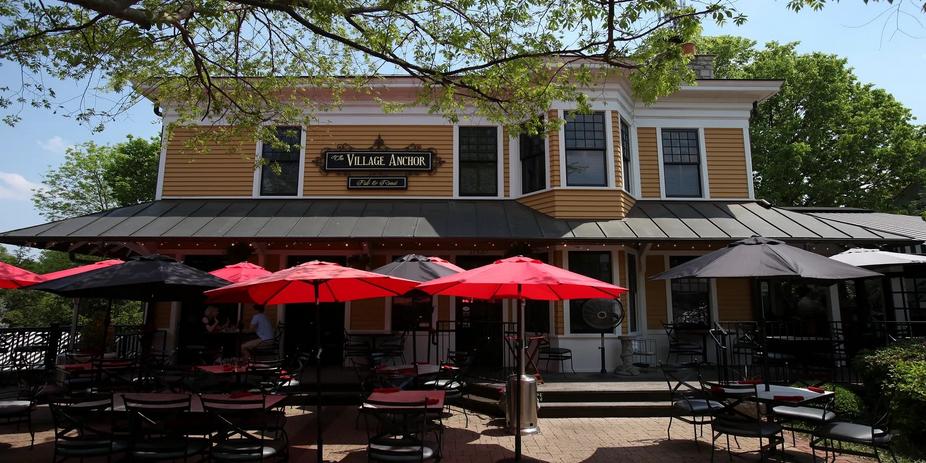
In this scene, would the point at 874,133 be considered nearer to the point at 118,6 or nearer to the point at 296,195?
the point at 296,195

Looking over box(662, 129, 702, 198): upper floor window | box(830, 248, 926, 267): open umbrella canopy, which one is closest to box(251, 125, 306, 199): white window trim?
box(662, 129, 702, 198): upper floor window

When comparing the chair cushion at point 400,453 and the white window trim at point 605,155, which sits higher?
the white window trim at point 605,155

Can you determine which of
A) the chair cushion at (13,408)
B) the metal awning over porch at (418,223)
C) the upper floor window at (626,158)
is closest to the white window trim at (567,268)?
the metal awning over porch at (418,223)

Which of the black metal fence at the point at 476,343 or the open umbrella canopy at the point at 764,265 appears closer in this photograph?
the open umbrella canopy at the point at 764,265

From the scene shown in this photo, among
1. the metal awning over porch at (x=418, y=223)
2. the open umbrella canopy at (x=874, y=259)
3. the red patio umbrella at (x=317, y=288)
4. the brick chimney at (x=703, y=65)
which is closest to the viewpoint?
the red patio umbrella at (x=317, y=288)

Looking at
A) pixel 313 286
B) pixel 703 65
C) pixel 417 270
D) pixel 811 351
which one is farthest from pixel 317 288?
pixel 703 65

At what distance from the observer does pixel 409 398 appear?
5676 millimetres

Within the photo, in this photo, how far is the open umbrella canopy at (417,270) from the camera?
24.4ft

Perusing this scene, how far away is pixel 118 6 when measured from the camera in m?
5.84

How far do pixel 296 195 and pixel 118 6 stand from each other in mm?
6533

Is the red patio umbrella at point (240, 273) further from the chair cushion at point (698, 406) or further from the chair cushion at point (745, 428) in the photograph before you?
the chair cushion at point (745, 428)

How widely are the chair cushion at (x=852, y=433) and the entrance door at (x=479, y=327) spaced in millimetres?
6817

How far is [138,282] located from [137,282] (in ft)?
0.04

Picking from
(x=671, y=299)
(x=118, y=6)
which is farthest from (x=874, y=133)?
(x=118, y=6)
